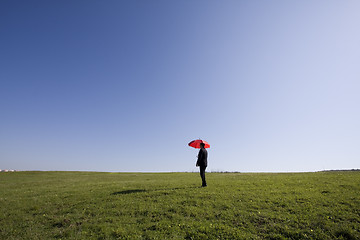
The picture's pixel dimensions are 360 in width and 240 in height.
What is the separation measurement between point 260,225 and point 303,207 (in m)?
3.86

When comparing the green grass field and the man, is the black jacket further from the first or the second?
the green grass field

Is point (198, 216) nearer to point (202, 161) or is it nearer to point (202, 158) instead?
point (202, 161)

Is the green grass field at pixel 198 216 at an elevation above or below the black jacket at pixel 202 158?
below

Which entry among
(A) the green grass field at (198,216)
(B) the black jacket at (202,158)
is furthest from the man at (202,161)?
(A) the green grass field at (198,216)

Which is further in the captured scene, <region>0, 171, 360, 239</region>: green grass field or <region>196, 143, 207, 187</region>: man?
<region>196, 143, 207, 187</region>: man

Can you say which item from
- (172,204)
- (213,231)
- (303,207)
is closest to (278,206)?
(303,207)

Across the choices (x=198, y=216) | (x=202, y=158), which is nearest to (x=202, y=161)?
(x=202, y=158)

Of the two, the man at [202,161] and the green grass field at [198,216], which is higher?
the man at [202,161]

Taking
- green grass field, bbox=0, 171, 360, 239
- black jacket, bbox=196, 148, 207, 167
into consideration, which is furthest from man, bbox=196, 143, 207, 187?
green grass field, bbox=0, 171, 360, 239

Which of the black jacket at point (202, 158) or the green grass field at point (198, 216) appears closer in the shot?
the green grass field at point (198, 216)

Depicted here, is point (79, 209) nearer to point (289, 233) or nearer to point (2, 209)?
point (2, 209)

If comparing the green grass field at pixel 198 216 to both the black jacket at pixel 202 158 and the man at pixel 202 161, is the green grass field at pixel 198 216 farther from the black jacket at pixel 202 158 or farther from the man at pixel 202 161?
the black jacket at pixel 202 158

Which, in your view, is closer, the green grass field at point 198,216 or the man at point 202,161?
the green grass field at point 198,216

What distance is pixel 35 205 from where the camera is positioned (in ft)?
53.7
